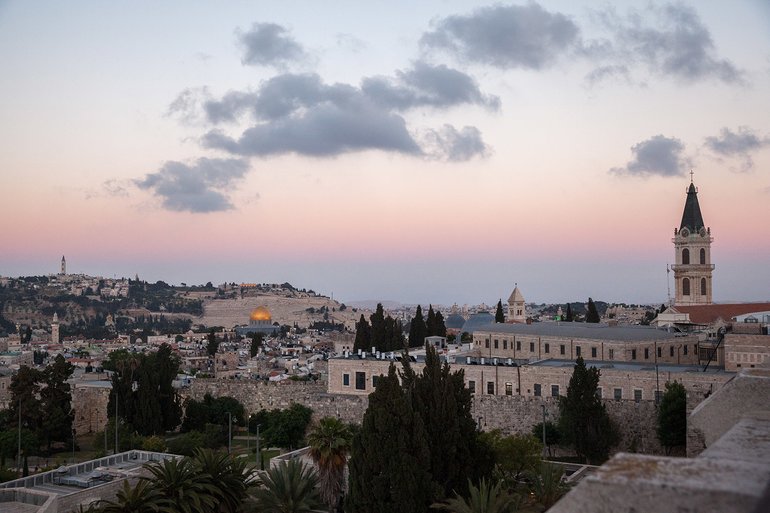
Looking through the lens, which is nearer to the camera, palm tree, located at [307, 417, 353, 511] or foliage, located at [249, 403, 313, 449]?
palm tree, located at [307, 417, 353, 511]

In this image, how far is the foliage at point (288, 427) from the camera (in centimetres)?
3503

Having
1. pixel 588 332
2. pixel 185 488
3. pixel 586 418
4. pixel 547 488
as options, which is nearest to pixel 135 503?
pixel 185 488

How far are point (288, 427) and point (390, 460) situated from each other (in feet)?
62.0

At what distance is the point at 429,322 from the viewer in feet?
187

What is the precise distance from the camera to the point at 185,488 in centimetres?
1642

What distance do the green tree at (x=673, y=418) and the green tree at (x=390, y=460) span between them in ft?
43.6

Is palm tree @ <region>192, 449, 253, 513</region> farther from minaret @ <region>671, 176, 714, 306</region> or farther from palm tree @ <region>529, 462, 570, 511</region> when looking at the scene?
minaret @ <region>671, 176, 714, 306</region>

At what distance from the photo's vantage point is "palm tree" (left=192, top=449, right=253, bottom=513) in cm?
1728

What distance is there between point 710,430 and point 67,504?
20088 millimetres

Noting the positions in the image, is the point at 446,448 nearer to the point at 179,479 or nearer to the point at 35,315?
the point at 179,479

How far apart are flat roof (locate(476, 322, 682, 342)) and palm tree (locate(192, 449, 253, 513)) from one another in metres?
24.8

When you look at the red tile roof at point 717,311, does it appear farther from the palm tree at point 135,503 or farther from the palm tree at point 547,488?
the palm tree at point 135,503

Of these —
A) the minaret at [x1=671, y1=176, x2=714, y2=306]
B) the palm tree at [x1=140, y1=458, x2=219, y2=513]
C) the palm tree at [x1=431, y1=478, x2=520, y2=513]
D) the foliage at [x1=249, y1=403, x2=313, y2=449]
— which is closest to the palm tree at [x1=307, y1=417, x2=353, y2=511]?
the palm tree at [x1=140, y1=458, x2=219, y2=513]

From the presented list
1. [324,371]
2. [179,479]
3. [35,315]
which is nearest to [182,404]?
[324,371]
